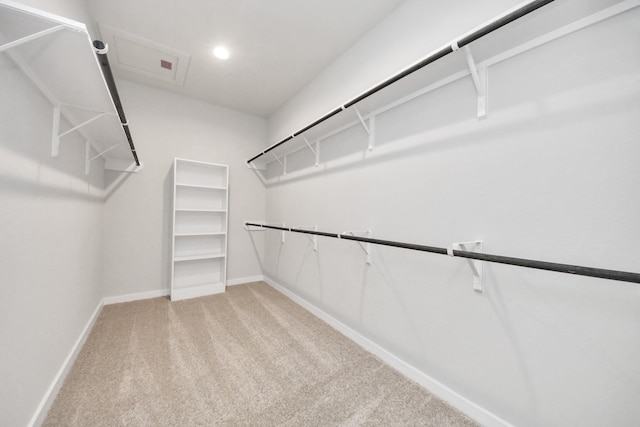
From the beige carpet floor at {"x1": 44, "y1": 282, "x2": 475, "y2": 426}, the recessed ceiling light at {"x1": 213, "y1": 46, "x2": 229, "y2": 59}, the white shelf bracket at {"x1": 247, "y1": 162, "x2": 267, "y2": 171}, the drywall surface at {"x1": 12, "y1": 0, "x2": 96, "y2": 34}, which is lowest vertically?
the beige carpet floor at {"x1": 44, "y1": 282, "x2": 475, "y2": 426}

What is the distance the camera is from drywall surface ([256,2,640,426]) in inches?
35.9

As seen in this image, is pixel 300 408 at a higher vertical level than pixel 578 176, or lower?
lower

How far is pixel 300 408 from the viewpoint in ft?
4.40

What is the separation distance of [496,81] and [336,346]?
6.77 feet

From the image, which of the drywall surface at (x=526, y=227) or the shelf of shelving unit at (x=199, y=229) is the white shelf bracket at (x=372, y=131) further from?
the shelf of shelving unit at (x=199, y=229)

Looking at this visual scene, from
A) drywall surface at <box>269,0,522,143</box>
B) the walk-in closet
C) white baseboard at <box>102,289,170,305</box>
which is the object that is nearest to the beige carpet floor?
the walk-in closet

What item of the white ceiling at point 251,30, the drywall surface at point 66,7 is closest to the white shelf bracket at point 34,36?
the drywall surface at point 66,7

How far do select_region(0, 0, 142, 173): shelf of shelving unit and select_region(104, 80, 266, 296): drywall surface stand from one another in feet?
4.21

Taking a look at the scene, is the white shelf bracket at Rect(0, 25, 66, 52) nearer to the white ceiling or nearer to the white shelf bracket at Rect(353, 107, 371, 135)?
the white ceiling

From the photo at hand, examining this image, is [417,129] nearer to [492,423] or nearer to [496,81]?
[496,81]

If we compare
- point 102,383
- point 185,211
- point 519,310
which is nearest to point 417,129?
point 519,310

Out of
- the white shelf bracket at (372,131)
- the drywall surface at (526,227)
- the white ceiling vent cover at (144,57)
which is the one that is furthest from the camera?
the white ceiling vent cover at (144,57)

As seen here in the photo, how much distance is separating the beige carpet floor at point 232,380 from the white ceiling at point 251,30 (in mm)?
2632

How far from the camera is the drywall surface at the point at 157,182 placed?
2.84 metres
